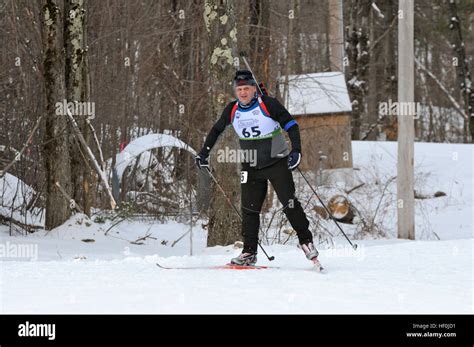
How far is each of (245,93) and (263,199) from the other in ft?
3.35

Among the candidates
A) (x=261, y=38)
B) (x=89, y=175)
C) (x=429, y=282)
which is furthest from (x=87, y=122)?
(x=429, y=282)

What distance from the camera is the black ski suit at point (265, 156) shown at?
800 cm

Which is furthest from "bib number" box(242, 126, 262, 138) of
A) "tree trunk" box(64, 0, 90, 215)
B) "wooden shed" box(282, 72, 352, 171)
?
"wooden shed" box(282, 72, 352, 171)

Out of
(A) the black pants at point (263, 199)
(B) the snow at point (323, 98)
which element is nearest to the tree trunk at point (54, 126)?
(A) the black pants at point (263, 199)

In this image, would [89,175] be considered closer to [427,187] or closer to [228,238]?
[228,238]

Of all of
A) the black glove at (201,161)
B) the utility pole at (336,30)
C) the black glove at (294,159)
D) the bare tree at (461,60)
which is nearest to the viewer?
the black glove at (294,159)

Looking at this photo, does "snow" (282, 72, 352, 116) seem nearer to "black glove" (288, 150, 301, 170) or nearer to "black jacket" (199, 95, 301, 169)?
"black jacket" (199, 95, 301, 169)

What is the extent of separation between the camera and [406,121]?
44.2 ft

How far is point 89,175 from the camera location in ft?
41.9

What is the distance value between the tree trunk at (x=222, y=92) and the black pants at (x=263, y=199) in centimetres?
232

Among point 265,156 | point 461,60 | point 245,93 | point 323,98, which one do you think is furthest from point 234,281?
point 461,60

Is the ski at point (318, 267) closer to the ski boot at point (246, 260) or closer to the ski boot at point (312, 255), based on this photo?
the ski boot at point (312, 255)
